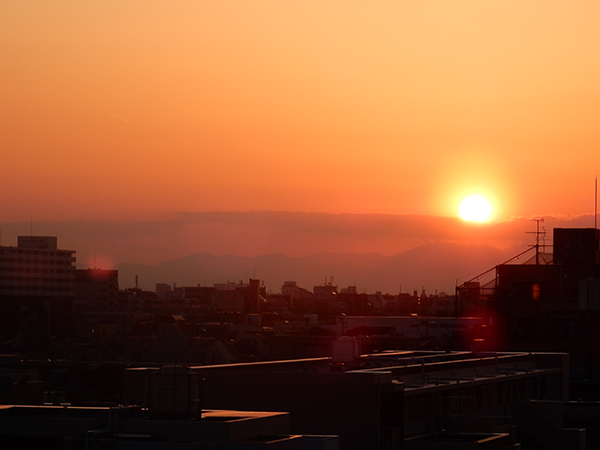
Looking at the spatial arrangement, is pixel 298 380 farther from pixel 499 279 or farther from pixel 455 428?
pixel 499 279

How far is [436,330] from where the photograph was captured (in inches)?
5615

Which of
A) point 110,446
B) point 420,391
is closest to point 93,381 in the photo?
point 420,391

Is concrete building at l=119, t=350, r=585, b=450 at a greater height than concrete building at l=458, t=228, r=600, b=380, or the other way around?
concrete building at l=458, t=228, r=600, b=380

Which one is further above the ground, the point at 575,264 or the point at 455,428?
the point at 575,264

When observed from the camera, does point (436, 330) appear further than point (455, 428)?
Yes

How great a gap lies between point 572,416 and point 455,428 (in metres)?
18.8

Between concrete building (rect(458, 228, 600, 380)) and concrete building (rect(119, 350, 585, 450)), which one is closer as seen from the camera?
concrete building (rect(119, 350, 585, 450))

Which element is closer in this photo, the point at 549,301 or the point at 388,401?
the point at 388,401

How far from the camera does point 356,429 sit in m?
35.0

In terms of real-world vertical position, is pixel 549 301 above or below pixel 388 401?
above

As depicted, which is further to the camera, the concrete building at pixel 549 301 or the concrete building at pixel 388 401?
the concrete building at pixel 549 301

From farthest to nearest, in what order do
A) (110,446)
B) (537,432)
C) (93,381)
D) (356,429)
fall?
(93,381) < (537,432) < (356,429) < (110,446)

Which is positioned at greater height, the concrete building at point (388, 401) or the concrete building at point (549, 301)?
the concrete building at point (549, 301)

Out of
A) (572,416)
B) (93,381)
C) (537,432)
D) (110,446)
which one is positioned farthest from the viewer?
(93,381)
